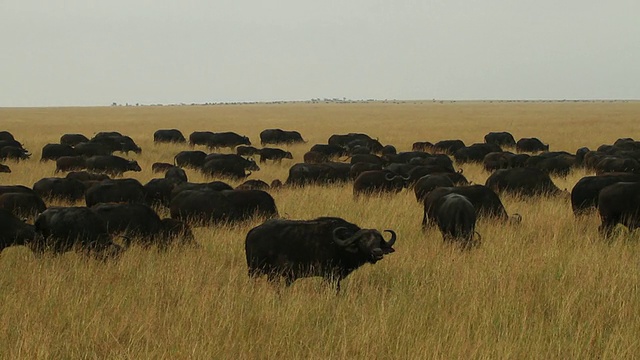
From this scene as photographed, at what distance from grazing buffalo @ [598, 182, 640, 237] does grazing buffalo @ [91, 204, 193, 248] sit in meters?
6.75

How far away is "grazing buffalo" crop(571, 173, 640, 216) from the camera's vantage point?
11656mm

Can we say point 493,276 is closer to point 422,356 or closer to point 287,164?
point 422,356

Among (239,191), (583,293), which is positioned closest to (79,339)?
(583,293)

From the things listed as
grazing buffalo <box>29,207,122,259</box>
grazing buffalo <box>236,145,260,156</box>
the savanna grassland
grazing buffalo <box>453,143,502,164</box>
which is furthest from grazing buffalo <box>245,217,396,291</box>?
grazing buffalo <box>236,145,260,156</box>

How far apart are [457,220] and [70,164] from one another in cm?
1452

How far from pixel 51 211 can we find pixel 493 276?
594 centimetres

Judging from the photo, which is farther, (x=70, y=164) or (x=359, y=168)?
(x=70, y=164)

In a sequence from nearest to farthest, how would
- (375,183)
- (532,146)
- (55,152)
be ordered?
(375,183), (55,152), (532,146)

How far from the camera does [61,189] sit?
1336 cm

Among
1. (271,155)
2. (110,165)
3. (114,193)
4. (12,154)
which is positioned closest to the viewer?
(114,193)

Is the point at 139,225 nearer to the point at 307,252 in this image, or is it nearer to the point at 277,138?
the point at 307,252

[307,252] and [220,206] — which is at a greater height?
[307,252]

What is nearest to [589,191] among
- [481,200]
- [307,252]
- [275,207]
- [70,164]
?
[481,200]

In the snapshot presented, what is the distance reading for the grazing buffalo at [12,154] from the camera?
2256 cm
